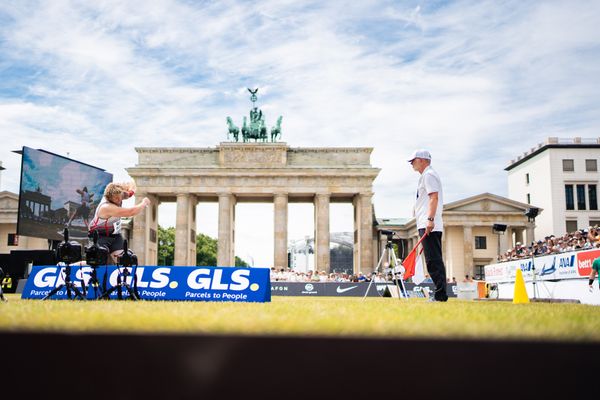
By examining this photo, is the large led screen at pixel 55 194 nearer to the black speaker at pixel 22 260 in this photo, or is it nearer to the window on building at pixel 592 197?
the black speaker at pixel 22 260

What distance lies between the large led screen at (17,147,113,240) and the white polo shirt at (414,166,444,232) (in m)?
28.0

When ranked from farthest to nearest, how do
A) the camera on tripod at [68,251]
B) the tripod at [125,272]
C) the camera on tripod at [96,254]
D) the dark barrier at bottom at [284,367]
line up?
the tripod at [125,272]
the camera on tripod at [68,251]
the camera on tripod at [96,254]
the dark barrier at bottom at [284,367]

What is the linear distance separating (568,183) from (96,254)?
226 feet

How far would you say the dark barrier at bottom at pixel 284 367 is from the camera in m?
1.49

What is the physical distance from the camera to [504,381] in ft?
4.92

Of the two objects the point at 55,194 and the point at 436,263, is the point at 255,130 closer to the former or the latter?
the point at 55,194

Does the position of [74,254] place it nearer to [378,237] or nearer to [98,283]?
[98,283]

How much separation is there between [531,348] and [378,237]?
69950mm

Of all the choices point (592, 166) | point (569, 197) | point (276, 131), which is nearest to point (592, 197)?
point (569, 197)

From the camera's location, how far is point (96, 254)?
31.4 feet

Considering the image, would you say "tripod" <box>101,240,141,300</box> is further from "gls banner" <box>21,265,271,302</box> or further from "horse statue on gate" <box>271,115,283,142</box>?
"horse statue on gate" <box>271,115,283,142</box>

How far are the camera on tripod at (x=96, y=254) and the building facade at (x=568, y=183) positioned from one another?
66.6 m

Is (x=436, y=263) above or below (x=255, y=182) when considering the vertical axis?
below

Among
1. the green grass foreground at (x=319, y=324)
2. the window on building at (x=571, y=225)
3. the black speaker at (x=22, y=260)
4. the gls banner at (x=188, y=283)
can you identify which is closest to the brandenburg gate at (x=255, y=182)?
the window on building at (x=571, y=225)
